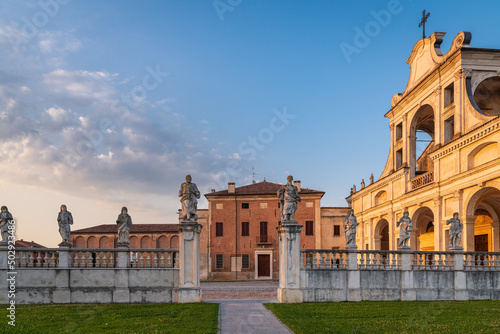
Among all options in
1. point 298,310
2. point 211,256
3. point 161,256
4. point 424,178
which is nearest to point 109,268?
point 161,256

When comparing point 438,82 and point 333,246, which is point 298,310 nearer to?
point 438,82

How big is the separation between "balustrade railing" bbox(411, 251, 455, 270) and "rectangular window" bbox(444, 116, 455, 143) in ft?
40.8

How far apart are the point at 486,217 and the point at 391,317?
73.1 feet

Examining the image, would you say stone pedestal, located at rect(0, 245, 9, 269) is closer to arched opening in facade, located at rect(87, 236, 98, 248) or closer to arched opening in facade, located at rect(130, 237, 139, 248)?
arched opening in facade, located at rect(130, 237, 139, 248)

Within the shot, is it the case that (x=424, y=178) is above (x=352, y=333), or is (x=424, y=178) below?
above

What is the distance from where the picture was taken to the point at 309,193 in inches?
1855

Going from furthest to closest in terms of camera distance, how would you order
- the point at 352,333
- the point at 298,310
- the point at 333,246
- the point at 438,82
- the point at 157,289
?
the point at 333,246, the point at 438,82, the point at 157,289, the point at 298,310, the point at 352,333

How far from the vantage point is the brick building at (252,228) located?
46.5 meters

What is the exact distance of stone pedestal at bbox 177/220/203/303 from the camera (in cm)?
1666

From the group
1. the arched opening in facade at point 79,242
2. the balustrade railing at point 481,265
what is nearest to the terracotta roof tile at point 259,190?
the arched opening in facade at point 79,242

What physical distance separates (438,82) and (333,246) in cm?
2252

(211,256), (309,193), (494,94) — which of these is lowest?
(211,256)

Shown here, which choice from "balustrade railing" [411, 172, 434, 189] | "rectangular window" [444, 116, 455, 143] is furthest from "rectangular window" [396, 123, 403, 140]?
"rectangular window" [444, 116, 455, 143]

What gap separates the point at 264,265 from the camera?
46.1 metres
